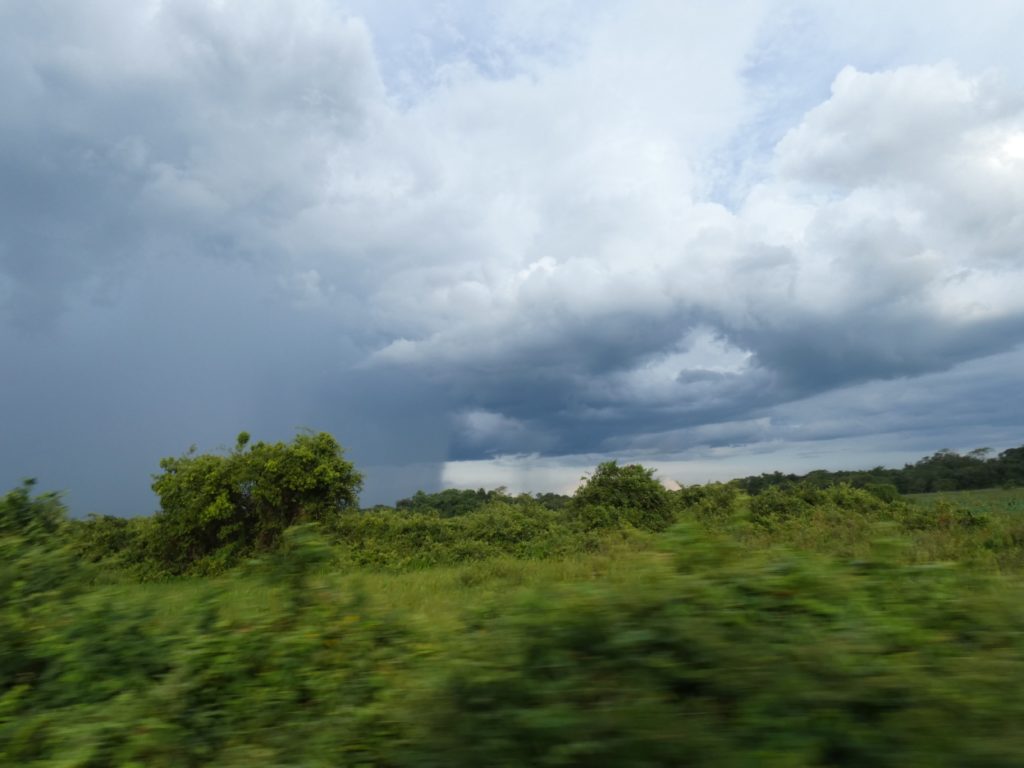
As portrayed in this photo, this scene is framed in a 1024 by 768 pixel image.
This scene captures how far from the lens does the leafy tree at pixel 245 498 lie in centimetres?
1958

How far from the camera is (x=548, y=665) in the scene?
2531mm

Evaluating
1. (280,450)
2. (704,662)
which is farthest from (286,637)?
(280,450)

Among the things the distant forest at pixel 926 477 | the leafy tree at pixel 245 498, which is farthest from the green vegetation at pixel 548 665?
the distant forest at pixel 926 477

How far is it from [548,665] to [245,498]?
1953 cm

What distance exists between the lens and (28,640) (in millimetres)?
4691

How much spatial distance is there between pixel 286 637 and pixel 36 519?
4340mm

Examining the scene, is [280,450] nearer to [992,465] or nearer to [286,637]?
[286,637]

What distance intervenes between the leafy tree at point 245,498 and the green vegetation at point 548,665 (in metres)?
12.7

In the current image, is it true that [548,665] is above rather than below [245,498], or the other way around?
below

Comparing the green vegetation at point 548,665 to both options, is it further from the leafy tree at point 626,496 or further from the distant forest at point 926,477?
the distant forest at point 926,477

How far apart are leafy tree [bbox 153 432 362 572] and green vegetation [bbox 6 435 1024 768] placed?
41.6ft

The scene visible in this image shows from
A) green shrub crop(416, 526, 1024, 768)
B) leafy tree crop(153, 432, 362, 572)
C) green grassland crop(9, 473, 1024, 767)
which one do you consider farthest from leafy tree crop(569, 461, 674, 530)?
green shrub crop(416, 526, 1024, 768)

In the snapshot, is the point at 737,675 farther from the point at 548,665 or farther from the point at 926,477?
the point at 926,477

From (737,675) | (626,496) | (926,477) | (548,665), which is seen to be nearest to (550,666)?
(548,665)
